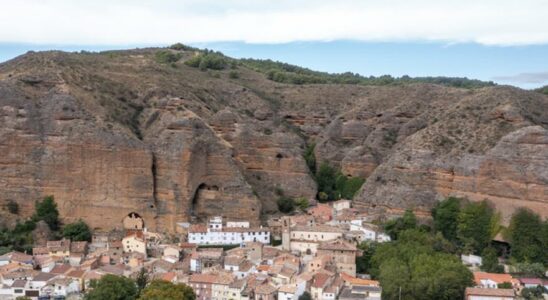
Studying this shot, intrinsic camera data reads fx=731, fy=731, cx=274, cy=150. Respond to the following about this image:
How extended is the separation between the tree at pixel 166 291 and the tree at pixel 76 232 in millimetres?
15222

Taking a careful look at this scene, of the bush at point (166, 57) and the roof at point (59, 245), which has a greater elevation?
the bush at point (166, 57)

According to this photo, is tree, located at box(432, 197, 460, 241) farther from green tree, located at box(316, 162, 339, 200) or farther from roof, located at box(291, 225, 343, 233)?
green tree, located at box(316, 162, 339, 200)

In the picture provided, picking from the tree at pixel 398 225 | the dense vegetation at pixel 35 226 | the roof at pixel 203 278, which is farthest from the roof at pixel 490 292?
the dense vegetation at pixel 35 226

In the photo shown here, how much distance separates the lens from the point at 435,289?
4766cm

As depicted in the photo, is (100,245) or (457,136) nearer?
(100,245)

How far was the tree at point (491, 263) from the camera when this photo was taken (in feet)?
178

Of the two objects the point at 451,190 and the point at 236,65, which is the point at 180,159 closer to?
the point at 451,190

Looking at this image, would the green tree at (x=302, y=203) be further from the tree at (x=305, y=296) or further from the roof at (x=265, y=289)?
the tree at (x=305, y=296)

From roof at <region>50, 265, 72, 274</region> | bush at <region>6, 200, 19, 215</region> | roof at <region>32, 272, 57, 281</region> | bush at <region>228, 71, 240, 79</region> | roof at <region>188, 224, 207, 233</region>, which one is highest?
bush at <region>228, 71, 240, 79</region>

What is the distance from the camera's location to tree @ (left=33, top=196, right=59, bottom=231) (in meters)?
59.6

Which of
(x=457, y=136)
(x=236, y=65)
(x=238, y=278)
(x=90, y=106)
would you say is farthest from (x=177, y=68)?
(x=238, y=278)

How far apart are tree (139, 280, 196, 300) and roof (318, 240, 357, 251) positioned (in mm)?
12535

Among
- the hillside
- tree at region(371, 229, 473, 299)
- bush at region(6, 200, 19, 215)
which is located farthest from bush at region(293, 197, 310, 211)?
bush at region(6, 200, 19, 215)

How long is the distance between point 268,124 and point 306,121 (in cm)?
959
